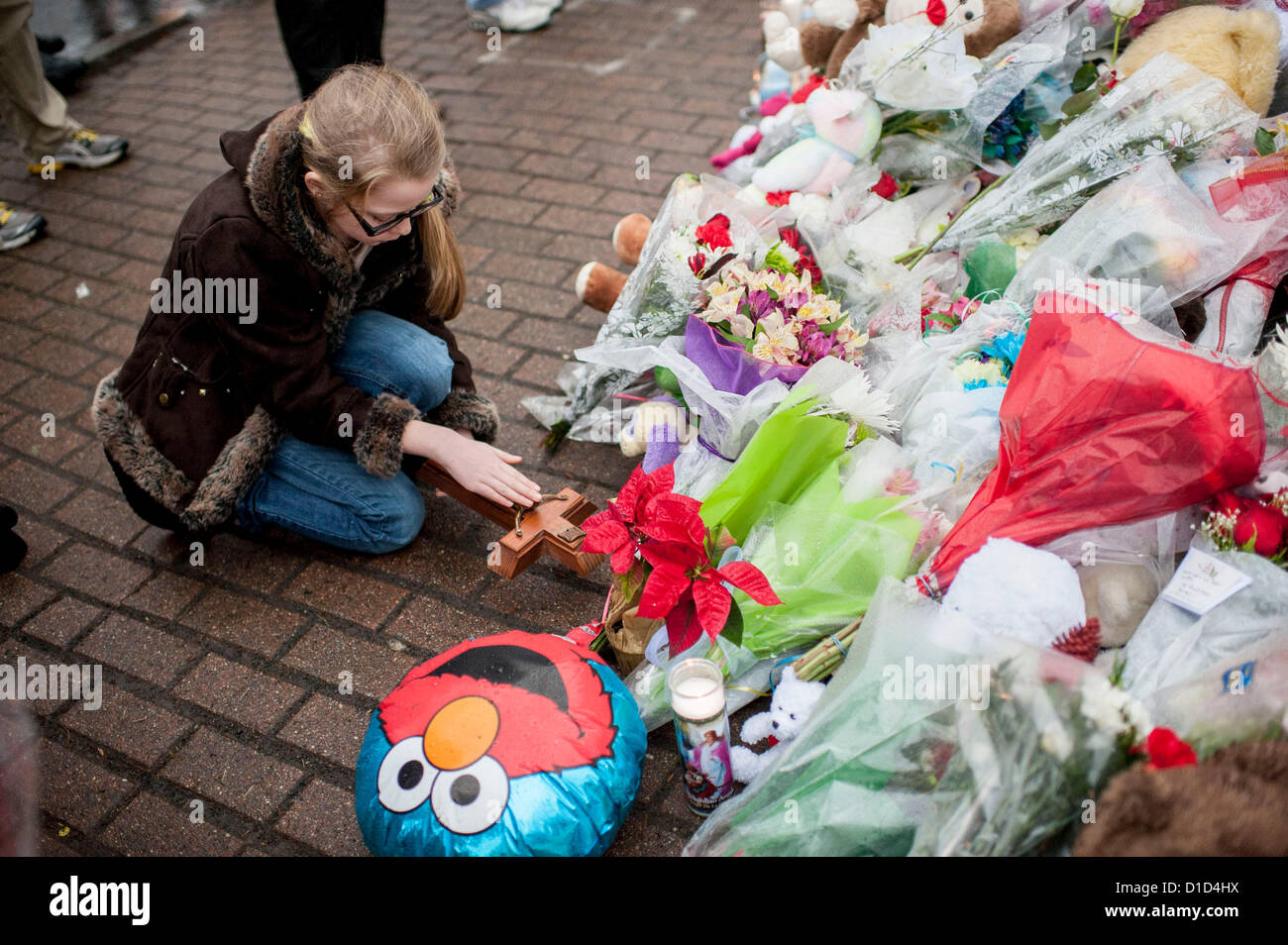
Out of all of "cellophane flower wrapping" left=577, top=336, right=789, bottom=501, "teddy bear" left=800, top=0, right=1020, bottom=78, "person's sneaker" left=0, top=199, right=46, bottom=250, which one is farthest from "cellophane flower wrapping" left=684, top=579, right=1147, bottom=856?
"person's sneaker" left=0, top=199, right=46, bottom=250

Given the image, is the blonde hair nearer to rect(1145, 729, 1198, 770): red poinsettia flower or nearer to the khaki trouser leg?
rect(1145, 729, 1198, 770): red poinsettia flower

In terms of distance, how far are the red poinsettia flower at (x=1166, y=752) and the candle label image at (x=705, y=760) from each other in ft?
2.36

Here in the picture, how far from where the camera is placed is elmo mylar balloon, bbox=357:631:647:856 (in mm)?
1684

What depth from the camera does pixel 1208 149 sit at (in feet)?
8.11

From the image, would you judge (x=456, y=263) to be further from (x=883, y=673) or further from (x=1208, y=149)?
(x=1208, y=149)

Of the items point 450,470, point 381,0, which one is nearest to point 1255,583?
point 450,470

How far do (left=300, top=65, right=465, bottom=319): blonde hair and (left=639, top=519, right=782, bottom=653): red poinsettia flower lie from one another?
960mm

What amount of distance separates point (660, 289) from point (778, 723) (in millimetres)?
1212

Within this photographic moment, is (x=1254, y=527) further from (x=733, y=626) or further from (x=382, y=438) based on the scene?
(x=382, y=438)

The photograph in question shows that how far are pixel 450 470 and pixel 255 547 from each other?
72 cm

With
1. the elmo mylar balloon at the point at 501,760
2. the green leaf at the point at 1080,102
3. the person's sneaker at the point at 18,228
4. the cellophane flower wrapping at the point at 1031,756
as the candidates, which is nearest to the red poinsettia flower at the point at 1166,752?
the cellophane flower wrapping at the point at 1031,756

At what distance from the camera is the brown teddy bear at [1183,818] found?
1.31 m

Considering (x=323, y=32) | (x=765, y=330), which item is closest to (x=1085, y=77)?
(x=765, y=330)

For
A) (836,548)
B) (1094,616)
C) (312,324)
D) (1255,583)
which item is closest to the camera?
(1255,583)
